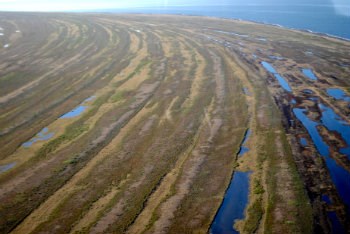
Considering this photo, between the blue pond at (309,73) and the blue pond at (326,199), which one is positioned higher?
the blue pond at (309,73)

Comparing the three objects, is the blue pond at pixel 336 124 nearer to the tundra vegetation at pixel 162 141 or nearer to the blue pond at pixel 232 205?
the tundra vegetation at pixel 162 141

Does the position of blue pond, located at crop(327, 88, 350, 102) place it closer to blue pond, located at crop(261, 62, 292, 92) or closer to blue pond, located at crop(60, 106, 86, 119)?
blue pond, located at crop(261, 62, 292, 92)

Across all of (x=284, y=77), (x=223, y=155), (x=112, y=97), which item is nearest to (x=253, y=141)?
(x=223, y=155)

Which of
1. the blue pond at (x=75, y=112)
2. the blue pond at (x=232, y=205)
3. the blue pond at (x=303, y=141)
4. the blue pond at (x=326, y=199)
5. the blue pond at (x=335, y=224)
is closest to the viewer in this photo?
the blue pond at (x=335, y=224)

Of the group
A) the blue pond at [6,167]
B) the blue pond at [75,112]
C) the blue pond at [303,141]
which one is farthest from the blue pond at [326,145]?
the blue pond at [6,167]

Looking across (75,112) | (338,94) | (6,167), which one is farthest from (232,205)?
(338,94)

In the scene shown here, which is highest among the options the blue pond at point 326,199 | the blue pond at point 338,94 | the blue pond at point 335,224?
the blue pond at point 338,94

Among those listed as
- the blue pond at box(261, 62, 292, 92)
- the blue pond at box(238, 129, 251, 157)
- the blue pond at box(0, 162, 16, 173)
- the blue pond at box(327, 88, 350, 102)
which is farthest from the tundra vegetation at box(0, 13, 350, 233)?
the blue pond at box(327, 88, 350, 102)
